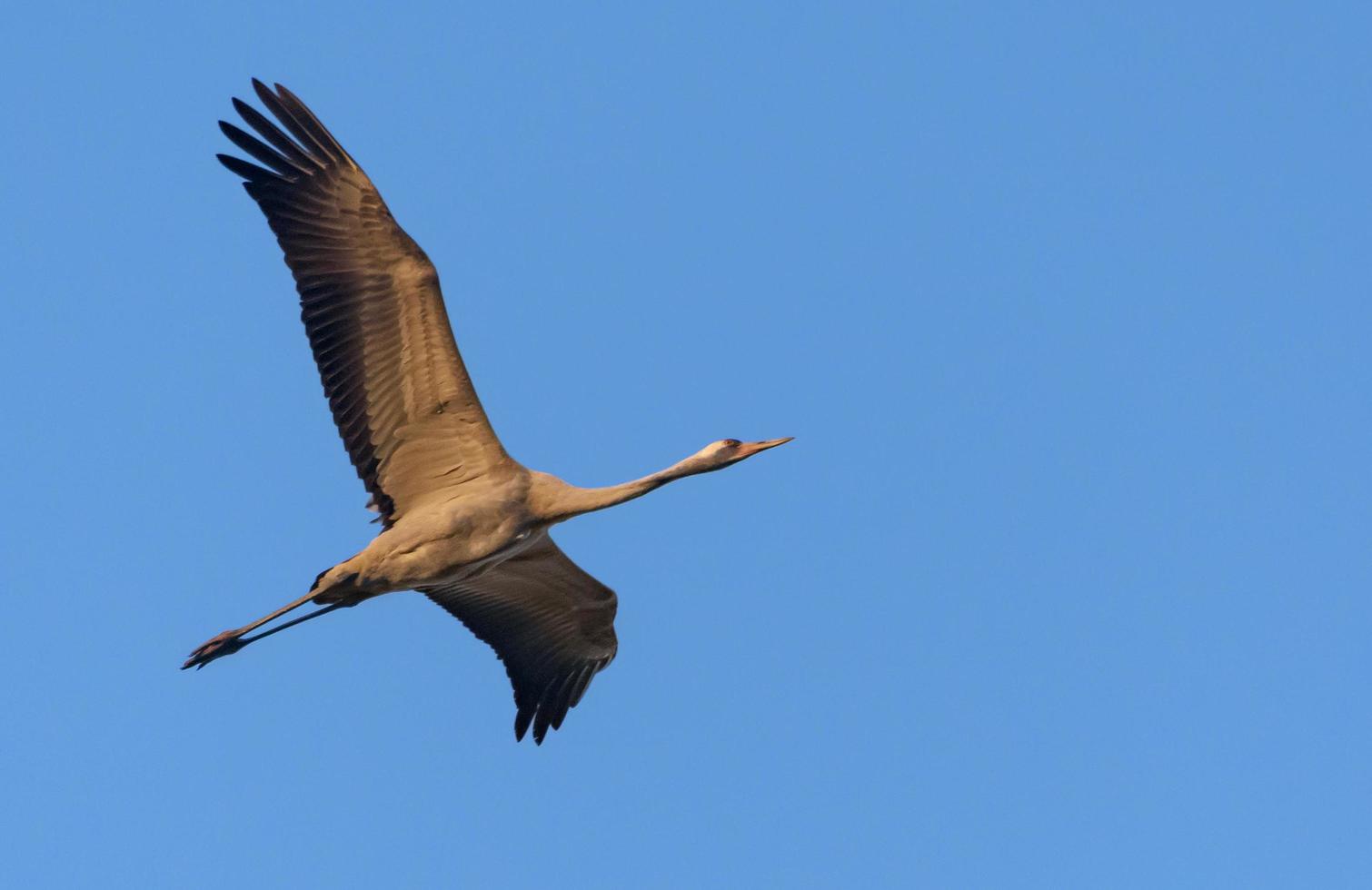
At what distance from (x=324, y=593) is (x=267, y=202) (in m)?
3.76

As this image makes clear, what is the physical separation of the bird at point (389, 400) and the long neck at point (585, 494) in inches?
0.7

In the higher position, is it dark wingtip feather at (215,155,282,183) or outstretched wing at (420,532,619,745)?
dark wingtip feather at (215,155,282,183)

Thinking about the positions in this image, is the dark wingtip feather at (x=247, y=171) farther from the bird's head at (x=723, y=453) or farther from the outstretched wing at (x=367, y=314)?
the bird's head at (x=723, y=453)

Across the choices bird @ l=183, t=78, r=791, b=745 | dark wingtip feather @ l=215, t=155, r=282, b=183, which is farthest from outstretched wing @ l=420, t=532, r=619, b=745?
dark wingtip feather @ l=215, t=155, r=282, b=183

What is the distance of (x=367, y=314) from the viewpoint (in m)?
20.1

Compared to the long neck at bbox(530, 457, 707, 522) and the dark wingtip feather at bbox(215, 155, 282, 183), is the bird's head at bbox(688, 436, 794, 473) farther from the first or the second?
the dark wingtip feather at bbox(215, 155, 282, 183)

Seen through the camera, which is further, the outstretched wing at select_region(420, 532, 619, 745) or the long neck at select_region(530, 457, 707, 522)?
the outstretched wing at select_region(420, 532, 619, 745)

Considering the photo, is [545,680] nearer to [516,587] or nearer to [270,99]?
[516,587]

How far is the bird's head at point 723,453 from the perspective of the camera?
2048 centimetres

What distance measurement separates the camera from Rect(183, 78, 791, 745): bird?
2009 centimetres

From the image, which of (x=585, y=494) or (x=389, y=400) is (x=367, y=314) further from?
(x=585, y=494)

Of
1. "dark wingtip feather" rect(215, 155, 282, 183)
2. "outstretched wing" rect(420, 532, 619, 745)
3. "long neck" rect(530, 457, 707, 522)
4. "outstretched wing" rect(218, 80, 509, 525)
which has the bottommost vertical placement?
"outstretched wing" rect(420, 532, 619, 745)

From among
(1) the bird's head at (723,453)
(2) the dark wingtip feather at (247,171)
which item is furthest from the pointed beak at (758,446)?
(2) the dark wingtip feather at (247,171)

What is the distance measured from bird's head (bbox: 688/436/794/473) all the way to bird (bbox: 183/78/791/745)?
1 centimetres
